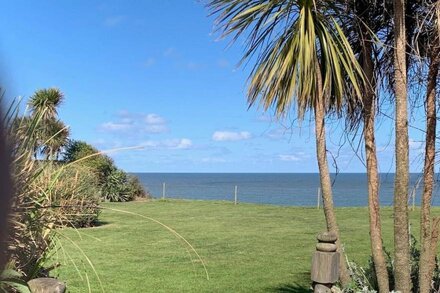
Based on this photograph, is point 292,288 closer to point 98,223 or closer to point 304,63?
point 304,63

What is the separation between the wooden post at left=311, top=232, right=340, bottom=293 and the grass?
1413 millimetres

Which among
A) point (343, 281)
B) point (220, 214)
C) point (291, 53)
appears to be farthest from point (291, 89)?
point (220, 214)

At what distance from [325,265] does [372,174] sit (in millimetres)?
1056

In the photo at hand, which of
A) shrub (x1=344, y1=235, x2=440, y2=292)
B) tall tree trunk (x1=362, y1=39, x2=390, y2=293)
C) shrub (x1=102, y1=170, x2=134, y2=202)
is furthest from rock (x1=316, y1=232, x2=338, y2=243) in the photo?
shrub (x1=102, y1=170, x2=134, y2=202)

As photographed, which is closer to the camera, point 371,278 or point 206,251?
point 371,278

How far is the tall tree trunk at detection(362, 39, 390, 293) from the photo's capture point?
5.05m

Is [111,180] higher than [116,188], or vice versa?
[111,180]

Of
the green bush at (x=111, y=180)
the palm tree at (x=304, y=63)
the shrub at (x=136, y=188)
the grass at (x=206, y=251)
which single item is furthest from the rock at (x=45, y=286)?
the shrub at (x=136, y=188)

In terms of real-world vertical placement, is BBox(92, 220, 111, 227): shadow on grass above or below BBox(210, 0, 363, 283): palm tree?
below

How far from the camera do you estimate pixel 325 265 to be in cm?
514

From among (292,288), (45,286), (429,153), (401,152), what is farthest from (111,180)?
(45,286)

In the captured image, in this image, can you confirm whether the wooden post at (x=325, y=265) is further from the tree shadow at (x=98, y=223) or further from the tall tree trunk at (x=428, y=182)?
the tree shadow at (x=98, y=223)

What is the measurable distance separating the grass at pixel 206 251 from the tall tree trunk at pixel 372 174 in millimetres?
2000

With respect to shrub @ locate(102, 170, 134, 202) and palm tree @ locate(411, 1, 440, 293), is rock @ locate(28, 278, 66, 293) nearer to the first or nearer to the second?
palm tree @ locate(411, 1, 440, 293)
